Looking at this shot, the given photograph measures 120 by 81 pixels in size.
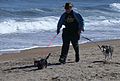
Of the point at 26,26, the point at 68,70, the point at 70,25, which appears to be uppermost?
the point at 70,25

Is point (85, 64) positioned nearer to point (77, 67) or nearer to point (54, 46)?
point (77, 67)

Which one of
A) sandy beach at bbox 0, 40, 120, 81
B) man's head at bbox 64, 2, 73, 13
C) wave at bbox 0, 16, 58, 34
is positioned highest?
man's head at bbox 64, 2, 73, 13

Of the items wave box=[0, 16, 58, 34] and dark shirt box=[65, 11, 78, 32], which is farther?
wave box=[0, 16, 58, 34]

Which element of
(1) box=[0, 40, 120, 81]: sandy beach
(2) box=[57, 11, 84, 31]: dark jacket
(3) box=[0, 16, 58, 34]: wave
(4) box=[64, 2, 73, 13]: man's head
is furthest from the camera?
(3) box=[0, 16, 58, 34]: wave

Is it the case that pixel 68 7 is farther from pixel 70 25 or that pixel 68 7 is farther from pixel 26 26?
pixel 26 26

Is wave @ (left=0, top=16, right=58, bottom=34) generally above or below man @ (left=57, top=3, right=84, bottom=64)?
below

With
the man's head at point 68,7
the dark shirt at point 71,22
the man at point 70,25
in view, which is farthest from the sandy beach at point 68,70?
the man's head at point 68,7

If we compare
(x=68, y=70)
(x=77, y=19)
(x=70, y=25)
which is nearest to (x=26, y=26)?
(x=70, y=25)

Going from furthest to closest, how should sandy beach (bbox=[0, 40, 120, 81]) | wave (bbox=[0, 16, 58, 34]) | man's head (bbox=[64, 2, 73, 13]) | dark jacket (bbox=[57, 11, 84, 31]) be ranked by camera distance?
wave (bbox=[0, 16, 58, 34]) < dark jacket (bbox=[57, 11, 84, 31]) < man's head (bbox=[64, 2, 73, 13]) < sandy beach (bbox=[0, 40, 120, 81])

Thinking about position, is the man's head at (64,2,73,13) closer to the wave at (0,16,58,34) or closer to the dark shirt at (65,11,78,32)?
the dark shirt at (65,11,78,32)

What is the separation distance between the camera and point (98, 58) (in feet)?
35.3

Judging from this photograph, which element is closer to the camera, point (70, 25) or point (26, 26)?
point (70, 25)

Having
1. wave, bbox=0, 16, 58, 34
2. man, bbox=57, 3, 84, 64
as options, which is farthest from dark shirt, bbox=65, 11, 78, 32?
wave, bbox=0, 16, 58, 34

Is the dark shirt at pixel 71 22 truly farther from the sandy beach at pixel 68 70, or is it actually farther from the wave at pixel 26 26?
the wave at pixel 26 26
